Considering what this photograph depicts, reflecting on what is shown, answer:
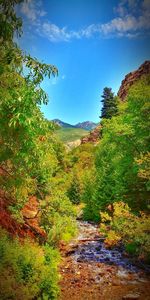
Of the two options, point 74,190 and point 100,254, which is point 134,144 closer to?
point 100,254

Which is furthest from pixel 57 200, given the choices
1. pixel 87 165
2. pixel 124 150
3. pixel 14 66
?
pixel 87 165

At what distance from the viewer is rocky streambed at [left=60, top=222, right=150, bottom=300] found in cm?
1599

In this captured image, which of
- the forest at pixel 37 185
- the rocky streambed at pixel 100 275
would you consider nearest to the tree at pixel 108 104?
the forest at pixel 37 185

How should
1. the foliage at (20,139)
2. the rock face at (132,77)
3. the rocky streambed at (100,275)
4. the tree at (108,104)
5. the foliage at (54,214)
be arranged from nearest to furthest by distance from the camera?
the foliage at (20,139), the rocky streambed at (100,275), the foliage at (54,214), the tree at (108,104), the rock face at (132,77)

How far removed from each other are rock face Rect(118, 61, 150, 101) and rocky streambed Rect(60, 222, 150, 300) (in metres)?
86.2

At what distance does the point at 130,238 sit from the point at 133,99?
35.6 ft

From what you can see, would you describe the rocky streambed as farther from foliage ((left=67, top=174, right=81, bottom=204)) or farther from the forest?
foliage ((left=67, top=174, right=81, bottom=204))

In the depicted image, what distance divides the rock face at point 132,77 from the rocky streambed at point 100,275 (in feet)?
283

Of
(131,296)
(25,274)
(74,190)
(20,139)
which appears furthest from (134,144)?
(74,190)

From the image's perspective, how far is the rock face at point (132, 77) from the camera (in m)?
106

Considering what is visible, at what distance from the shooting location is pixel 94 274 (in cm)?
1900

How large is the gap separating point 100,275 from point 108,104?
63076 millimetres

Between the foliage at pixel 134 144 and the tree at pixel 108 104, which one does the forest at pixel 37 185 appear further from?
the tree at pixel 108 104

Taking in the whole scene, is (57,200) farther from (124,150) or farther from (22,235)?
(124,150)
